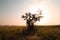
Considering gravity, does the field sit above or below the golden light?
below

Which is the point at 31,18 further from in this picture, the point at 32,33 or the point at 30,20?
the point at 32,33

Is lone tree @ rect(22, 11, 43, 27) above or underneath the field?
above

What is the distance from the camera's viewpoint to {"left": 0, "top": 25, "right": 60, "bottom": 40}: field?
86.4 inches

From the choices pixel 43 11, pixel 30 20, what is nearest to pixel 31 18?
pixel 30 20

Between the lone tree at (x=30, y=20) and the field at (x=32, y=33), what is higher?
the lone tree at (x=30, y=20)

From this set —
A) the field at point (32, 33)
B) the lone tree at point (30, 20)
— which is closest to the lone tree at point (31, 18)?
the lone tree at point (30, 20)

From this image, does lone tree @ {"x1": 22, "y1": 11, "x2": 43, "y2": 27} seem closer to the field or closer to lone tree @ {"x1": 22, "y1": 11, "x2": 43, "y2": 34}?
lone tree @ {"x1": 22, "y1": 11, "x2": 43, "y2": 34}

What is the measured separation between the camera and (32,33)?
7.27 feet

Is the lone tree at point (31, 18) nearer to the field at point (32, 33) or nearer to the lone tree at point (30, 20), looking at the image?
the lone tree at point (30, 20)

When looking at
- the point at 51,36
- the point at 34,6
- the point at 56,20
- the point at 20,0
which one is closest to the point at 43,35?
the point at 51,36

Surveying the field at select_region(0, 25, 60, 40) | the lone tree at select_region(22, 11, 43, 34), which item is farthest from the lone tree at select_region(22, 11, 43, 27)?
the field at select_region(0, 25, 60, 40)

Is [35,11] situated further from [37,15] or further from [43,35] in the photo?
[43,35]

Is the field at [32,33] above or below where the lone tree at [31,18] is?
below

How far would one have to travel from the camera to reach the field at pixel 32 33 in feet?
7.20
